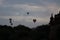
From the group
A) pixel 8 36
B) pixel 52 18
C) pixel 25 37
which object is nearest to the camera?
pixel 52 18

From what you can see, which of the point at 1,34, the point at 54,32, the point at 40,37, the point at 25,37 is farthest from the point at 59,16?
the point at 1,34

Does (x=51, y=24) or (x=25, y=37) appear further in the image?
(x=25, y=37)

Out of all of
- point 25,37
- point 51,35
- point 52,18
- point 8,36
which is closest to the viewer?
point 51,35

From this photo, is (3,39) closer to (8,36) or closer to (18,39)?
(8,36)

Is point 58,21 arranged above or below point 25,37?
above

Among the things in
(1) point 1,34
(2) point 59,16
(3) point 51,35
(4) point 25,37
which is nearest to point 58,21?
(2) point 59,16

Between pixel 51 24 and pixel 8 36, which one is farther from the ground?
pixel 51 24

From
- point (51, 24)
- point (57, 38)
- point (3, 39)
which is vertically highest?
point (51, 24)

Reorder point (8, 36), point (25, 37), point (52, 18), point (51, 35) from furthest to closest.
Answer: point (8, 36) → point (25, 37) → point (52, 18) → point (51, 35)

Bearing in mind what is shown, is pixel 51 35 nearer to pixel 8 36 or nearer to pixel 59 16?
pixel 59 16
